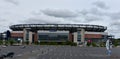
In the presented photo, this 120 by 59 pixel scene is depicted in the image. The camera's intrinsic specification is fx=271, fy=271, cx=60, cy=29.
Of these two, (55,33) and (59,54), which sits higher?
(59,54)

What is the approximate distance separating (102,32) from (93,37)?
913 cm

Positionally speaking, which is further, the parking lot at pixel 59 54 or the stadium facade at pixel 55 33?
the stadium facade at pixel 55 33

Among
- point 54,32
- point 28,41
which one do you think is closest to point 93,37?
point 54,32

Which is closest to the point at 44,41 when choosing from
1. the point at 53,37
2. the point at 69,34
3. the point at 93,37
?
the point at 53,37

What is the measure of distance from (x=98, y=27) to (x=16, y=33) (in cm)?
5212

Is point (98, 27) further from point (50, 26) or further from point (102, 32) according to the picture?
point (50, 26)

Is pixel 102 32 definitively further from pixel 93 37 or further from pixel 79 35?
pixel 79 35

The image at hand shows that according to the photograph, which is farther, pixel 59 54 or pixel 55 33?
pixel 55 33

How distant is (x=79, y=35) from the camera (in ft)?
517

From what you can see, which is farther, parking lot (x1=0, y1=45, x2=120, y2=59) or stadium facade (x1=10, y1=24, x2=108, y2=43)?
stadium facade (x1=10, y1=24, x2=108, y2=43)

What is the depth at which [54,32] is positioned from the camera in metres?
165

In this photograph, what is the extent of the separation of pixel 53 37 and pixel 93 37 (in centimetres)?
2456

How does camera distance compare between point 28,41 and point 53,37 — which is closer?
point 28,41

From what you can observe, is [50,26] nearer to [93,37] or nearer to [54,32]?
[54,32]
